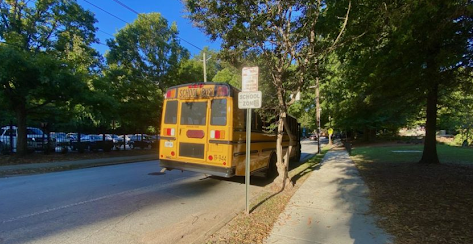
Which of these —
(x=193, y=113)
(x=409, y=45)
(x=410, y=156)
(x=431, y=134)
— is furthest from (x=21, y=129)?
(x=410, y=156)

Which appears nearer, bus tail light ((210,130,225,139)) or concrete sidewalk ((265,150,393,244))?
concrete sidewalk ((265,150,393,244))

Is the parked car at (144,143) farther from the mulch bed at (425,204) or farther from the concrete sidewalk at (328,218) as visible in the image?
the mulch bed at (425,204)

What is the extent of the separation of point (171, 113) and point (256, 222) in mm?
4195

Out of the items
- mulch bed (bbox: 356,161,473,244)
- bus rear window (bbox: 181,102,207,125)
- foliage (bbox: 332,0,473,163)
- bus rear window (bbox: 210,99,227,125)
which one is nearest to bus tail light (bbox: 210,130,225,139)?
bus rear window (bbox: 210,99,227,125)

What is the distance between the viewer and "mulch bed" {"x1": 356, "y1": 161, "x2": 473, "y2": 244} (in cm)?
424

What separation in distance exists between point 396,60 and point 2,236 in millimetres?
10135

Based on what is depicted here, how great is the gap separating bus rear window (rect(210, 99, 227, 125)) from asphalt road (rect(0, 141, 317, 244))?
1.92m

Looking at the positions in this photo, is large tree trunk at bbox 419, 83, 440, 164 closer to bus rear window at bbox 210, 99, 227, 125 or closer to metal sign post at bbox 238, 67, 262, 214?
bus rear window at bbox 210, 99, 227, 125

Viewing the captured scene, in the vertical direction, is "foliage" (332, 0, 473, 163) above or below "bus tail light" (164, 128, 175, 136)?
above

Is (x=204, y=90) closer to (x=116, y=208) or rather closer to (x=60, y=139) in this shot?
(x=116, y=208)

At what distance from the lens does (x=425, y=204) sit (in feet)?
19.1

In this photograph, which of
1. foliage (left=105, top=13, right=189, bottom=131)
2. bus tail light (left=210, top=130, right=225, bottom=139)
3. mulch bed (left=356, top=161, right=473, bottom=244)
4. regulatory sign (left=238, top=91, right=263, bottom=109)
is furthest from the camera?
foliage (left=105, top=13, right=189, bottom=131)

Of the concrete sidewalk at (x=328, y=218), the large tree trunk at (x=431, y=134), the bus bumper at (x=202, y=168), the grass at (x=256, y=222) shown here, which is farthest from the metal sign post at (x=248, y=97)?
the large tree trunk at (x=431, y=134)

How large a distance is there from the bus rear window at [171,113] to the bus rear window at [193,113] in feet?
0.92
